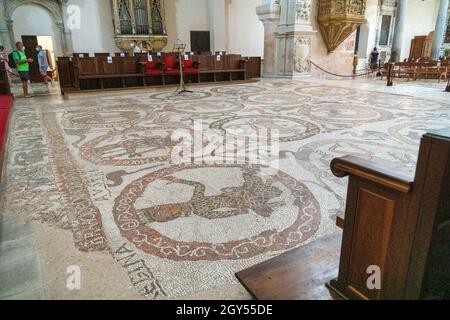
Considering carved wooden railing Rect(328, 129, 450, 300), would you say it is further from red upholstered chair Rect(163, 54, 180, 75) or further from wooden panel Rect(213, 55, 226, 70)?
wooden panel Rect(213, 55, 226, 70)

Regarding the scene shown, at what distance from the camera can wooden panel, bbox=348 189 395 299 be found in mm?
1112

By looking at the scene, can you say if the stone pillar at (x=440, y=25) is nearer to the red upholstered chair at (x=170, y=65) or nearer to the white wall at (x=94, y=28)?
the red upholstered chair at (x=170, y=65)

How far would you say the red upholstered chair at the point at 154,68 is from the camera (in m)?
9.44

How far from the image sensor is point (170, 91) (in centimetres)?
856

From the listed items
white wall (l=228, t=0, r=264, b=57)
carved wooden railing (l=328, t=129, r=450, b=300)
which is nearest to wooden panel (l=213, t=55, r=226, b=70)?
white wall (l=228, t=0, r=264, b=57)

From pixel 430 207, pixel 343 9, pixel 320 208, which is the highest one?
pixel 343 9

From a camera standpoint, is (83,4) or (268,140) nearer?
(268,140)

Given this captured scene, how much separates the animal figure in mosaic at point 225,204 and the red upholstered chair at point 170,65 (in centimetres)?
753

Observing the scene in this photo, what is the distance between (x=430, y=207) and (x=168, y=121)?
4.38 metres

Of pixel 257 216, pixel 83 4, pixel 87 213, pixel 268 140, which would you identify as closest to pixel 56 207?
pixel 87 213

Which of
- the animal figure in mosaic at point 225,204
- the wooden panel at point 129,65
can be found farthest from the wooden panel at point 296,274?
the wooden panel at point 129,65

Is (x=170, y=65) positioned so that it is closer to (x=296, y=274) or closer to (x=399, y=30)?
(x=296, y=274)

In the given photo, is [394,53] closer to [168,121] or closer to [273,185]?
[168,121]

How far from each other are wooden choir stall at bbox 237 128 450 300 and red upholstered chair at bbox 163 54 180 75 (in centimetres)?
887
